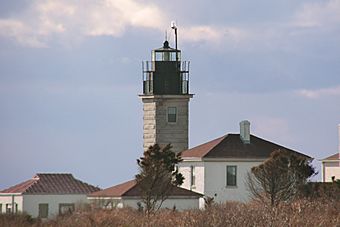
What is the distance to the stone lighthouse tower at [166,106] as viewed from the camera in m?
74.3

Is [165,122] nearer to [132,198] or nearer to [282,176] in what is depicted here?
[132,198]

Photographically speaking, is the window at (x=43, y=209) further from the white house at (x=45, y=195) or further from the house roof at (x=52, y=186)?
the house roof at (x=52, y=186)

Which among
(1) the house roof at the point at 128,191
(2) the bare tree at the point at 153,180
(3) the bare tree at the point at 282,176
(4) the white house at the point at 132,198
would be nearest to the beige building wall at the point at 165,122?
(1) the house roof at the point at 128,191

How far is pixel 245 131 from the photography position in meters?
64.4

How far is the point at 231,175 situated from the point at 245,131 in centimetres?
323

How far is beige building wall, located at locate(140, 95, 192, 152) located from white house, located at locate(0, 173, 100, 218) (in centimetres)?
960

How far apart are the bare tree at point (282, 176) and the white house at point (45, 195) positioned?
41.4ft

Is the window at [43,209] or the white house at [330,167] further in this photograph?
the white house at [330,167]

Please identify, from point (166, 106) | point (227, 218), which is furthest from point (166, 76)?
point (227, 218)

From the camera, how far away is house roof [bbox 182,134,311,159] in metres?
62.3

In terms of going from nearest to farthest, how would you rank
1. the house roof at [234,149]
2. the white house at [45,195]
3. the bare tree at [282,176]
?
1. the bare tree at [282,176]
2. the house roof at [234,149]
3. the white house at [45,195]

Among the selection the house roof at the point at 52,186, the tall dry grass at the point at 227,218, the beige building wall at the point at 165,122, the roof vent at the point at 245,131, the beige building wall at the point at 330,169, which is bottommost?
the tall dry grass at the point at 227,218

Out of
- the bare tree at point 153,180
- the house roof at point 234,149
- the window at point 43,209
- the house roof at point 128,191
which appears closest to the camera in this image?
the bare tree at point 153,180

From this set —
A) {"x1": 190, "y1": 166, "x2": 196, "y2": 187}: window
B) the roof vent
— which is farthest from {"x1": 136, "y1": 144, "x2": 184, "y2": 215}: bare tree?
the roof vent
